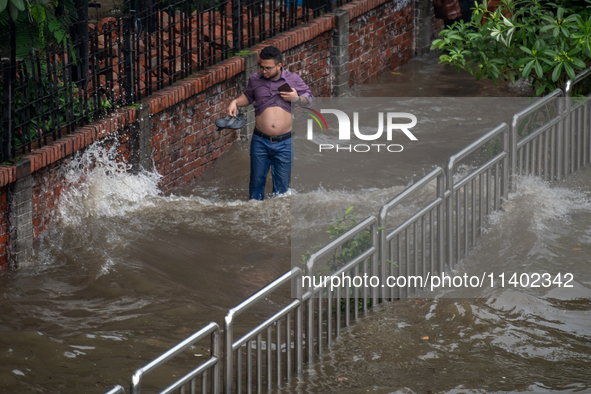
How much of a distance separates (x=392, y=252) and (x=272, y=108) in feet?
9.38

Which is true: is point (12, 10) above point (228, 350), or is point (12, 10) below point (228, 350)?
above

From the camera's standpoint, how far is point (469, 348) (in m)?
6.12

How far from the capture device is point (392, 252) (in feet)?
21.9

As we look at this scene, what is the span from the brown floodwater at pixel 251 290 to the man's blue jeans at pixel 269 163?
180 millimetres

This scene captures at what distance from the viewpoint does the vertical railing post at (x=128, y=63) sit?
9.30 meters

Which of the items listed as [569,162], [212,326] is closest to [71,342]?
[212,326]

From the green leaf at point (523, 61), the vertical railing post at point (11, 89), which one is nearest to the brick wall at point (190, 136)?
the vertical railing post at point (11, 89)

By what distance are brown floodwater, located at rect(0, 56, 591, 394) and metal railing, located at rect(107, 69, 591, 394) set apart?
6.9 inches

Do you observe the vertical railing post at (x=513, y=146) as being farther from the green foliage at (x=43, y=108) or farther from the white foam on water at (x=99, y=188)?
the green foliage at (x=43, y=108)

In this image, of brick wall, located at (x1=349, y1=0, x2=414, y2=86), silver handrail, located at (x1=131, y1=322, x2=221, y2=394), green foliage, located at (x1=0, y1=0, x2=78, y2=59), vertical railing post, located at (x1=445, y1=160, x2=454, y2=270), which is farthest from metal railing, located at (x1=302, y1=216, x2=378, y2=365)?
brick wall, located at (x1=349, y1=0, x2=414, y2=86)

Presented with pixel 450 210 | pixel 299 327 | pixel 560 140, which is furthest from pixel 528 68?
pixel 299 327

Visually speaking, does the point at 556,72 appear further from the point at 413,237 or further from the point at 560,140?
the point at 413,237

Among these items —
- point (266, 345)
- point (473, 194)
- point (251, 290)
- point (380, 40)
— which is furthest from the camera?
point (380, 40)

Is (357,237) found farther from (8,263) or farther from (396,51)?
(396,51)
